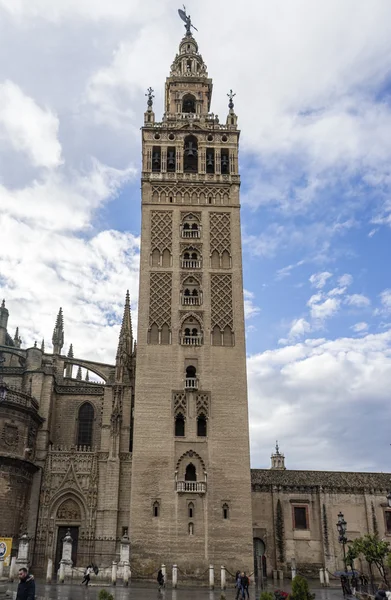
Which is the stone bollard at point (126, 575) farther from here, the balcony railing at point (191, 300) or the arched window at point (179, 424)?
the balcony railing at point (191, 300)

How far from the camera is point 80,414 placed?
4044 centimetres

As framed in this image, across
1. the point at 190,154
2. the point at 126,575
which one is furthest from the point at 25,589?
the point at 190,154

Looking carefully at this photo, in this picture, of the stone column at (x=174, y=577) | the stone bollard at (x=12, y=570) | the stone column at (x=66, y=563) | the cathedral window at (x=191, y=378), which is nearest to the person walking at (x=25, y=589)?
the stone bollard at (x=12, y=570)

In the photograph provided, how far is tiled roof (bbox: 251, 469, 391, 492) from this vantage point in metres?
40.7

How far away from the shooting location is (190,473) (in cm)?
3366

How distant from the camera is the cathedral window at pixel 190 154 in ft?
140

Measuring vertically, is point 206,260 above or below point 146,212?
below

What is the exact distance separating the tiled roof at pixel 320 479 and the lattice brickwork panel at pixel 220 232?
16.1 meters

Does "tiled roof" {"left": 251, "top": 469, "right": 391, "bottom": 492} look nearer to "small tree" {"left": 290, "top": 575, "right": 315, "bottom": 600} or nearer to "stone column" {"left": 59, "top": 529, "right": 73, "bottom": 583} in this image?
"stone column" {"left": 59, "top": 529, "right": 73, "bottom": 583}

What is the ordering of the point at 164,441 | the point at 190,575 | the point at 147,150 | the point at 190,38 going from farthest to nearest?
the point at 190,38 < the point at 147,150 < the point at 164,441 < the point at 190,575

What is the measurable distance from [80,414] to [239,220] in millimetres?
17146

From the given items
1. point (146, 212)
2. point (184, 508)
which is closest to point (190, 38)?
point (146, 212)

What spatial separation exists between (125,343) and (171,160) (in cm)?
1345

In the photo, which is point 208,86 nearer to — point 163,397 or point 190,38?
point 190,38
